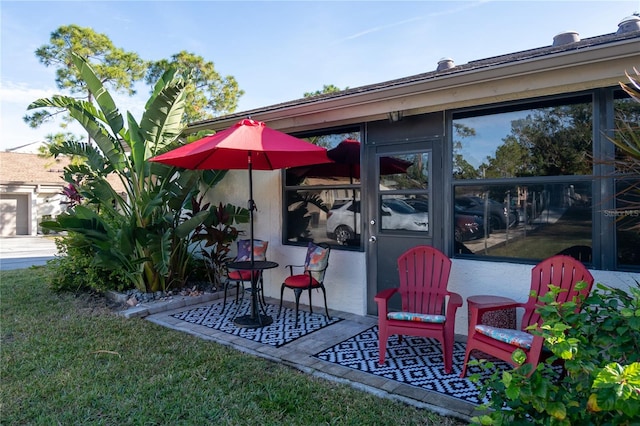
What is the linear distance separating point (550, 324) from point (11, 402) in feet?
13.1

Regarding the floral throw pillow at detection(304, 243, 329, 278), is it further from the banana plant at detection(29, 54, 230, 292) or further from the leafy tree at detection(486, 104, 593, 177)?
the leafy tree at detection(486, 104, 593, 177)

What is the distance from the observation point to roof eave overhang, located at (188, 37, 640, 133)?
10.9ft

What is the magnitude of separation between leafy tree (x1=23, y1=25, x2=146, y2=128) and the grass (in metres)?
15.7

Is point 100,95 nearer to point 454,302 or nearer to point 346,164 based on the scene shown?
point 346,164

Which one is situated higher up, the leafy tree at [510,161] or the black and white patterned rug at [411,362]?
the leafy tree at [510,161]

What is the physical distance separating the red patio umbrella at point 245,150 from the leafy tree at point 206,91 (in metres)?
17.8

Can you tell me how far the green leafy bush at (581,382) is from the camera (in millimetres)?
1499

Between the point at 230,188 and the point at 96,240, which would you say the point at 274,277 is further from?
the point at 96,240

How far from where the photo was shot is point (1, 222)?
22.9 metres

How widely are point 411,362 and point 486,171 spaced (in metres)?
2.27

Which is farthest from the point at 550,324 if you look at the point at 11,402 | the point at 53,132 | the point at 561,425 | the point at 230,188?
the point at 53,132

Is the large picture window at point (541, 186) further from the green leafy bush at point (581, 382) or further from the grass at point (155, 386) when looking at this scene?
the grass at point (155, 386)

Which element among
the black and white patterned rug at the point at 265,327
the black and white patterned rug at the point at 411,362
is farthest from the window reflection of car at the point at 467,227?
the black and white patterned rug at the point at 265,327

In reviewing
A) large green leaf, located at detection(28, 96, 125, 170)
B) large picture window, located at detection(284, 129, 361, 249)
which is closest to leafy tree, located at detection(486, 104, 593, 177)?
large picture window, located at detection(284, 129, 361, 249)
